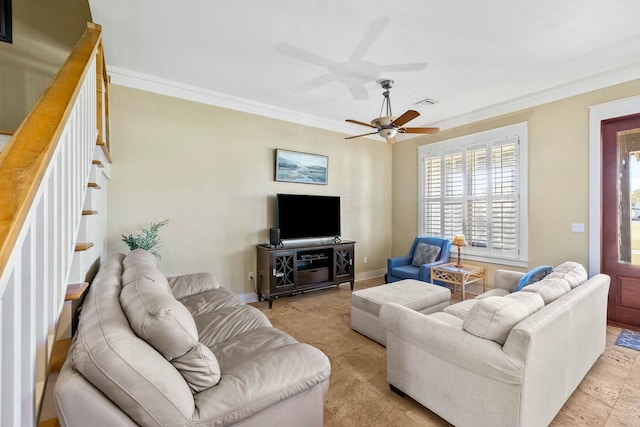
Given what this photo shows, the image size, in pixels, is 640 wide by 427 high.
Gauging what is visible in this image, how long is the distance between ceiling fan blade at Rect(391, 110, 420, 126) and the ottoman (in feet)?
5.91

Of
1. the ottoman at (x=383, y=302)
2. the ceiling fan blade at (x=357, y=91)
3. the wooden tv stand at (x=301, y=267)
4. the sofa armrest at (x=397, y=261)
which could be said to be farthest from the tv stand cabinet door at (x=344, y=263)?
the ceiling fan blade at (x=357, y=91)

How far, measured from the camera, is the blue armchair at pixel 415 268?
4164mm

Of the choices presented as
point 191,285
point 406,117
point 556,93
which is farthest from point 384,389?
point 556,93

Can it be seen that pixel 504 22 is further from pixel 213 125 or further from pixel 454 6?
pixel 213 125

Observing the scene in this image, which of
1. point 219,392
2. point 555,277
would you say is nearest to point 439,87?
point 555,277

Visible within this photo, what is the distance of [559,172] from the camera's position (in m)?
3.64

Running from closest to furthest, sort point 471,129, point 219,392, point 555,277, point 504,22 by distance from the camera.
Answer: point 219,392, point 555,277, point 504,22, point 471,129

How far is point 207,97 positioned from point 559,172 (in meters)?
4.55

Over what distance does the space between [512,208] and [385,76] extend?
100 inches

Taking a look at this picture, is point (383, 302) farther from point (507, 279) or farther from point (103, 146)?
point (103, 146)

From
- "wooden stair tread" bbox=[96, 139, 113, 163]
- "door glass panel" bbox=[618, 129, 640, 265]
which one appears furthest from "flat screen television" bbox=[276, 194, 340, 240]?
"door glass panel" bbox=[618, 129, 640, 265]

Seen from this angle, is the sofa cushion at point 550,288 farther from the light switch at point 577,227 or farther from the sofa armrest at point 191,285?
the sofa armrest at point 191,285

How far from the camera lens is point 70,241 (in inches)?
48.9

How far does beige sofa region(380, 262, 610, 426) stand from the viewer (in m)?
1.48
